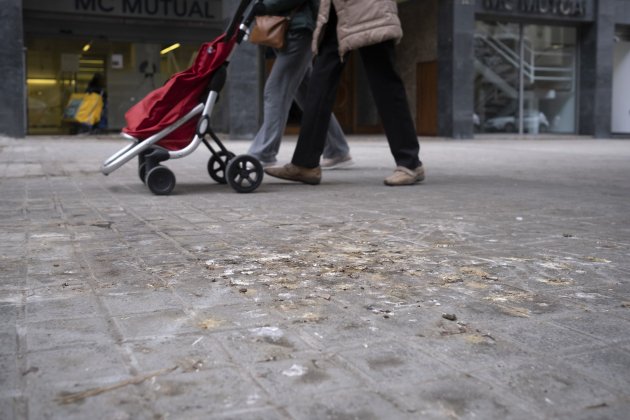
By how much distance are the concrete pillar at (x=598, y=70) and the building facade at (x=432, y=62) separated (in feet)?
0.10

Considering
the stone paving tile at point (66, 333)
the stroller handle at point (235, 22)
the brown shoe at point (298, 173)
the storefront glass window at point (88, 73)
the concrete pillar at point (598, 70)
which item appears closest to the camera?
the stone paving tile at point (66, 333)

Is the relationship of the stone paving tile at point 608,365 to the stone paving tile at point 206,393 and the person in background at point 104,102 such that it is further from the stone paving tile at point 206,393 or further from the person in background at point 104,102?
the person in background at point 104,102

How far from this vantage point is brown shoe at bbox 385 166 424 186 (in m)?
5.96

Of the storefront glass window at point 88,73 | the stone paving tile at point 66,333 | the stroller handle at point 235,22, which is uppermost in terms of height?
the storefront glass window at point 88,73

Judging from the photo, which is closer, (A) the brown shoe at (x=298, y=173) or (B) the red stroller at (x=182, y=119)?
(B) the red stroller at (x=182, y=119)

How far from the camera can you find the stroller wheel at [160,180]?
520 centimetres

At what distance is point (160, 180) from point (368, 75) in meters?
1.87

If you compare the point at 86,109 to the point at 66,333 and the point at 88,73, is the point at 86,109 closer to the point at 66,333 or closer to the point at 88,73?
the point at 88,73

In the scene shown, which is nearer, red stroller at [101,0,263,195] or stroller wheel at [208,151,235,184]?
red stroller at [101,0,263,195]

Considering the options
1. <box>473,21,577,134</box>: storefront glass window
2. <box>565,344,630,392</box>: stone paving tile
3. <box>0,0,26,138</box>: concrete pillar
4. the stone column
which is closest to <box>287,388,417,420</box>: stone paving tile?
<box>565,344,630,392</box>: stone paving tile

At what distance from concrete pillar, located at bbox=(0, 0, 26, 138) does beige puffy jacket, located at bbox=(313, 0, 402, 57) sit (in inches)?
492

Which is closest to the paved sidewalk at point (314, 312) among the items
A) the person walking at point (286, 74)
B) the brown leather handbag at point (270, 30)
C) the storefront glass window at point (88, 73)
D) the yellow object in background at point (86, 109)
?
the person walking at point (286, 74)

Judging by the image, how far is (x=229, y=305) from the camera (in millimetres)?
2299

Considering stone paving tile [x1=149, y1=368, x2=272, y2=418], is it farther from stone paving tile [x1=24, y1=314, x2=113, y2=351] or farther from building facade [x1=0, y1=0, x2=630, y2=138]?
building facade [x1=0, y1=0, x2=630, y2=138]
